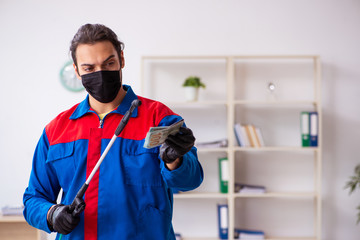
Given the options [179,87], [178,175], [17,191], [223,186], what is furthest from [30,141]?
[178,175]

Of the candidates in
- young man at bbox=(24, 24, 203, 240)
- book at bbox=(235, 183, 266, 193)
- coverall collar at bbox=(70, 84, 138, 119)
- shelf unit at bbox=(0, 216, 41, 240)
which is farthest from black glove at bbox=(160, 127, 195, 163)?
shelf unit at bbox=(0, 216, 41, 240)

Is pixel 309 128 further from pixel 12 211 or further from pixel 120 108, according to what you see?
pixel 12 211

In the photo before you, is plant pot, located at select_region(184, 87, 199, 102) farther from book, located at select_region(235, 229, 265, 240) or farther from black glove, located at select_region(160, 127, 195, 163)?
black glove, located at select_region(160, 127, 195, 163)

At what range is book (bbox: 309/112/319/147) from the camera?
3264mm

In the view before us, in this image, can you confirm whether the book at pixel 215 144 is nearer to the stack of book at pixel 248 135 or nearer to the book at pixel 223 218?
the stack of book at pixel 248 135

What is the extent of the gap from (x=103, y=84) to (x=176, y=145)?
0.37m

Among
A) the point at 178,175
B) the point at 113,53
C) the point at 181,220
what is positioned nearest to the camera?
the point at 178,175

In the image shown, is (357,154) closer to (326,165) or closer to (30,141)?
(326,165)

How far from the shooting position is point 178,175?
120cm

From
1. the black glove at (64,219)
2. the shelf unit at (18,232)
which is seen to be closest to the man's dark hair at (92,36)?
the black glove at (64,219)

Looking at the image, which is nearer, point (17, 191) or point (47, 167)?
point (47, 167)

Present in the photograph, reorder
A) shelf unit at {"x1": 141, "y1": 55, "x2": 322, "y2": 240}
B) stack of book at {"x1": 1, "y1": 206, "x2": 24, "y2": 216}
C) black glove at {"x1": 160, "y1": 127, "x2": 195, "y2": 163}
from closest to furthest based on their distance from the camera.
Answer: black glove at {"x1": 160, "y1": 127, "x2": 195, "y2": 163}, stack of book at {"x1": 1, "y1": 206, "x2": 24, "y2": 216}, shelf unit at {"x1": 141, "y1": 55, "x2": 322, "y2": 240}

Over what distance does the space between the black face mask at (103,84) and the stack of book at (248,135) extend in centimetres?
208

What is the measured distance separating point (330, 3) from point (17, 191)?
11.3ft
